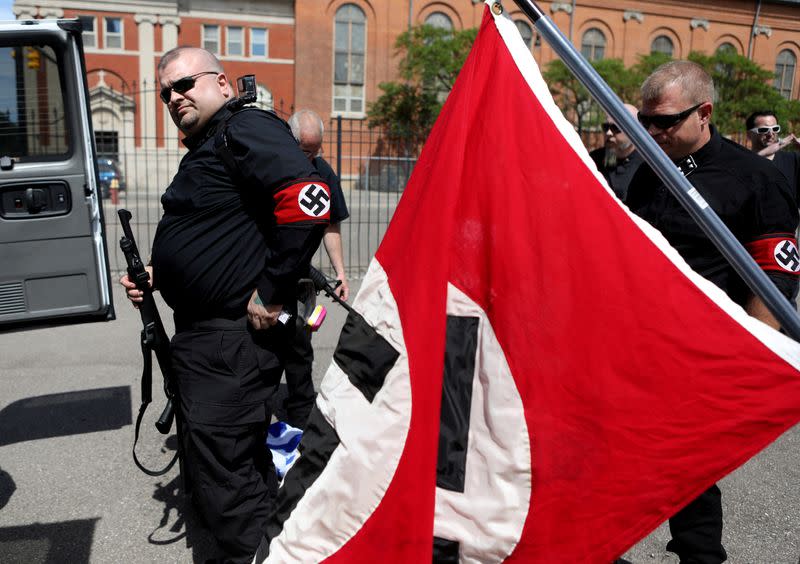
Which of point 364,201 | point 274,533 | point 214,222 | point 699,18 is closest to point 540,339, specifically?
point 274,533

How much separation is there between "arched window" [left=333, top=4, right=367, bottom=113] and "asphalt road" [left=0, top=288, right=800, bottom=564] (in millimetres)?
39752

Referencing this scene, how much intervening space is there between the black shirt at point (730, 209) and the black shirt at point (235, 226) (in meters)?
1.30

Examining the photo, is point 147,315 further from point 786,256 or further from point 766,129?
point 766,129

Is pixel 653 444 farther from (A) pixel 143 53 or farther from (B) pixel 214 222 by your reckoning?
(A) pixel 143 53

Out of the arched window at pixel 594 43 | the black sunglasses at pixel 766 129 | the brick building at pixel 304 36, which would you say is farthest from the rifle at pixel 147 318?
the arched window at pixel 594 43

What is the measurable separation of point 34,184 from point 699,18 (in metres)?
55.4

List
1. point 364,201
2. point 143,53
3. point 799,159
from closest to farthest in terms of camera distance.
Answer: point 799,159 < point 364,201 < point 143,53

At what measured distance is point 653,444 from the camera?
1.82 metres

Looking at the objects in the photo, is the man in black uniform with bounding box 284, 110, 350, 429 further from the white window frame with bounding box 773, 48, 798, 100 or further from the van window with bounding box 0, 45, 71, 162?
the white window frame with bounding box 773, 48, 798, 100

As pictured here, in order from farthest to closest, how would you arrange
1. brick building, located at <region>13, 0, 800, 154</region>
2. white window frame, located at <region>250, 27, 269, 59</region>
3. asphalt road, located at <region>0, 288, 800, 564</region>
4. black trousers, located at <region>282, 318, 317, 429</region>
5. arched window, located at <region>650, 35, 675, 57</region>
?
arched window, located at <region>650, 35, 675, 57</region> < white window frame, located at <region>250, 27, 269, 59</region> < brick building, located at <region>13, 0, 800, 154</region> < black trousers, located at <region>282, 318, 317, 429</region> < asphalt road, located at <region>0, 288, 800, 564</region>

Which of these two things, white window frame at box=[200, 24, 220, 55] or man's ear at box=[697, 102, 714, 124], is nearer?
man's ear at box=[697, 102, 714, 124]

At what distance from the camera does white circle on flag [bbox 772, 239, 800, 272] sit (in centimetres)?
239

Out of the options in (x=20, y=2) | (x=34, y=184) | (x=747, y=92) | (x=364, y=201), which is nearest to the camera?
(x=34, y=184)

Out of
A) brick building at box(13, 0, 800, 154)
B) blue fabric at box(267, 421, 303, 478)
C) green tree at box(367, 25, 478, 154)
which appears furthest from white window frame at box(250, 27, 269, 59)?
blue fabric at box(267, 421, 303, 478)
